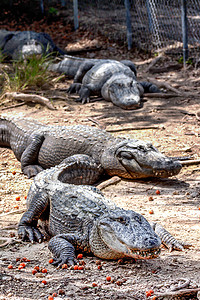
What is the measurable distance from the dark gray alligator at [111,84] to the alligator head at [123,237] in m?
5.36

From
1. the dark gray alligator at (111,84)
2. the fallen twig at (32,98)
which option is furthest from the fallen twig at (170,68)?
the fallen twig at (32,98)

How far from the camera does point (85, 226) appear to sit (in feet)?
12.5

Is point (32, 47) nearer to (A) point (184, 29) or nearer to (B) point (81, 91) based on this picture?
(B) point (81, 91)

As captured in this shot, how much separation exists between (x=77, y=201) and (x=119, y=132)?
3467mm

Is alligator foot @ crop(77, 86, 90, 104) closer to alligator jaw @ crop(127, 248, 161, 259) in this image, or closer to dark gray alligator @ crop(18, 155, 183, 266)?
dark gray alligator @ crop(18, 155, 183, 266)

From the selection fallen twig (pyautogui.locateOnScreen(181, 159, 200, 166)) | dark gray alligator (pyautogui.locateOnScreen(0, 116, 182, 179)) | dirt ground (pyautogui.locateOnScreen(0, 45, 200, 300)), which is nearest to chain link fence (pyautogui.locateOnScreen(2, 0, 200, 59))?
dirt ground (pyautogui.locateOnScreen(0, 45, 200, 300))

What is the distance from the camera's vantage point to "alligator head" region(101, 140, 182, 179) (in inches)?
208

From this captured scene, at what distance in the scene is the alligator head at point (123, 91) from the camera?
28.7ft

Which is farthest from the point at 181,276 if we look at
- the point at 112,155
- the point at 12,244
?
the point at 112,155

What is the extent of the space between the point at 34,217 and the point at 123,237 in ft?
4.27

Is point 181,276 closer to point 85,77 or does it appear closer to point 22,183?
point 22,183

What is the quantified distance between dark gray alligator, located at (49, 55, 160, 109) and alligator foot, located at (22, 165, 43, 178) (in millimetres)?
3181

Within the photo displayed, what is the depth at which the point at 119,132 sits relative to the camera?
7.33 m

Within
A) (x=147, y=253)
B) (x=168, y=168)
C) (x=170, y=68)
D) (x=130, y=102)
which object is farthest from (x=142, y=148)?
(x=170, y=68)
